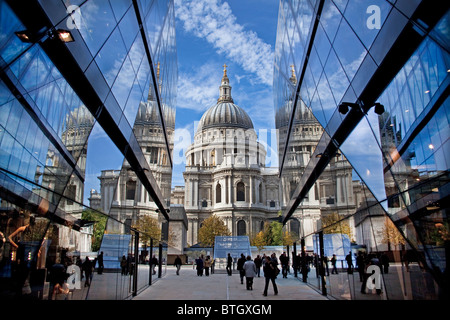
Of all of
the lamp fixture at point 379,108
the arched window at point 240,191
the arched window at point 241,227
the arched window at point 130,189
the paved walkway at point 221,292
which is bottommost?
the paved walkway at point 221,292

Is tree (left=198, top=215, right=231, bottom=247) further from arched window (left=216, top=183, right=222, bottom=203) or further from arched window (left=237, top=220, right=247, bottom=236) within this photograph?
arched window (left=216, top=183, right=222, bottom=203)

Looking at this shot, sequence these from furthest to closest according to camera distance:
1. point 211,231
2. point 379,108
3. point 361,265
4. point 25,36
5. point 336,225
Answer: point 211,231, point 336,225, point 361,265, point 379,108, point 25,36

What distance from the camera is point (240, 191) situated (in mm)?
84000

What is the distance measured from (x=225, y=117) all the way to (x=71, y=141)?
10187 cm

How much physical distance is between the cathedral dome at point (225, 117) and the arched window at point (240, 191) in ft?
91.8

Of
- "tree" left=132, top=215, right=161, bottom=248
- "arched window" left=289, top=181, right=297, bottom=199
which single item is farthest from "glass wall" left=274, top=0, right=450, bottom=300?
"arched window" left=289, top=181, right=297, bottom=199

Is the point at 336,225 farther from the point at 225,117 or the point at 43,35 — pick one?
the point at 225,117

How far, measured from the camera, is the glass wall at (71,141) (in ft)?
15.6

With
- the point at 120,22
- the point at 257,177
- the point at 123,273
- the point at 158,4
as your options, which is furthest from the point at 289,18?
the point at 257,177

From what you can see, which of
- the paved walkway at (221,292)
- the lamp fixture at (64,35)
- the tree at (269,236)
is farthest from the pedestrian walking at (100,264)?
the tree at (269,236)

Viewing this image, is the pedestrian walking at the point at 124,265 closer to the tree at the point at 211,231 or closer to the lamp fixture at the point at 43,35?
the lamp fixture at the point at 43,35

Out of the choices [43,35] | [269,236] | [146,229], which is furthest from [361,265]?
[269,236]
